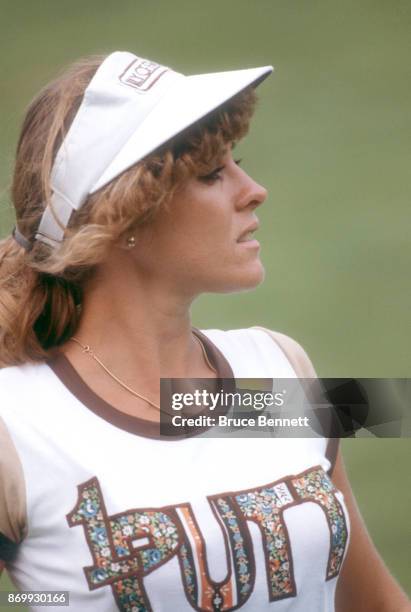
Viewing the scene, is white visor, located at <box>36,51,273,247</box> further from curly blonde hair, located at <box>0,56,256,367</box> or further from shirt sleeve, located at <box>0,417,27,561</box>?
shirt sleeve, located at <box>0,417,27,561</box>

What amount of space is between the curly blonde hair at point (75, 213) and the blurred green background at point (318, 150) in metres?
0.23

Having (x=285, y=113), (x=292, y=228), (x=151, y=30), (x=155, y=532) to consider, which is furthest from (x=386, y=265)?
(x=155, y=532)

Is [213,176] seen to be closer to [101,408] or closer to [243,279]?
[243,279]

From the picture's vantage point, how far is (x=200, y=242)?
2260 mm

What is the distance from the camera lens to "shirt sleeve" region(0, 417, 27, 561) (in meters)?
2.06

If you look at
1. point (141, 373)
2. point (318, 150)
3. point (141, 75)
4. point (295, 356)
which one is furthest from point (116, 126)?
point (318, 150)

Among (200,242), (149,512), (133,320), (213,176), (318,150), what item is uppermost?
(318,150)

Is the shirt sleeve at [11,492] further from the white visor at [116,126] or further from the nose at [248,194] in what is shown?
the nose at [248,194]

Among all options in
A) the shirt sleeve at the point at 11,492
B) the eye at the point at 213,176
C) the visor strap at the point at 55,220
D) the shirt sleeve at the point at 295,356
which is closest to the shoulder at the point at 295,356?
the shirt sleeve at the point at 295,356

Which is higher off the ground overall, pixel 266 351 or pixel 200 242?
pixel 200 242

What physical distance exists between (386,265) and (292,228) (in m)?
0.62

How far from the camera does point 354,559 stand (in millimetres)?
2408

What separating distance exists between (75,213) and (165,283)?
0.20 m

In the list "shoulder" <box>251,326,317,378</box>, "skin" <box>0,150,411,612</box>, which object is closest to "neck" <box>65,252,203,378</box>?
"skin" <box>0,150,411,612</box>
